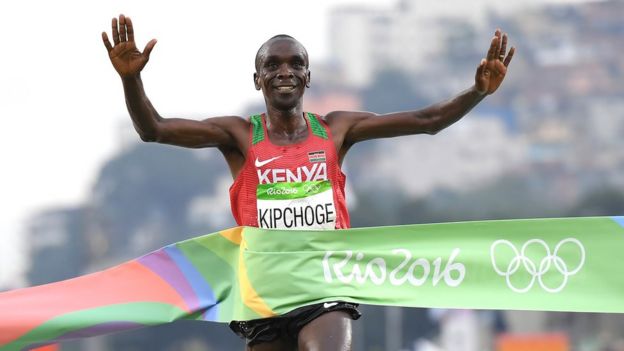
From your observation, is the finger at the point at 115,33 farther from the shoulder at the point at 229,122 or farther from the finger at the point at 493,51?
the finger at the point at 493,51

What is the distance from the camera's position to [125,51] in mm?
6934

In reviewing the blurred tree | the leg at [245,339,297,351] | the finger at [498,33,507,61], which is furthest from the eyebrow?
the blurred tree

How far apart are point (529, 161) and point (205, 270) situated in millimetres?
90897

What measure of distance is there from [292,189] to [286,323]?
2.43 feet

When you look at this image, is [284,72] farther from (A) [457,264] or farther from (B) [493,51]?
(A) [457,264]

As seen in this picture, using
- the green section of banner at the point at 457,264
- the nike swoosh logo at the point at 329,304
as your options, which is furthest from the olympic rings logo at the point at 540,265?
the nike swoosh logo at the point at 329,304

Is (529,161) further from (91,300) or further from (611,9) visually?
(91,300)

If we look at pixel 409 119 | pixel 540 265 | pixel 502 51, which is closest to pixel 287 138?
pixel 409 119

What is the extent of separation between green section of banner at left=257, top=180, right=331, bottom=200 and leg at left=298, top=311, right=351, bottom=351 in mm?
678

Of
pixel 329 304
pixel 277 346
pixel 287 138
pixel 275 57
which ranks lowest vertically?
pixel 277 346

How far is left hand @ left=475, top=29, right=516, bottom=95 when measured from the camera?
7.24m

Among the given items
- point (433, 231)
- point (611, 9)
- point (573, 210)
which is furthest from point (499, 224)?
point (611, 9)

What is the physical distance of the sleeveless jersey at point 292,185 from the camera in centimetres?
719

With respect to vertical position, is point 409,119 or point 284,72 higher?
point 284,72
